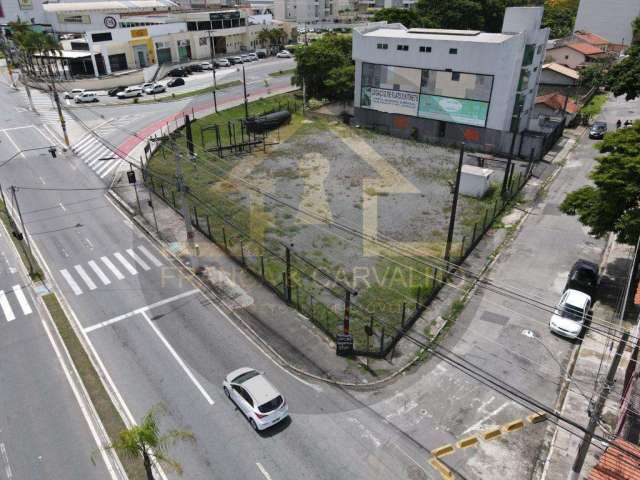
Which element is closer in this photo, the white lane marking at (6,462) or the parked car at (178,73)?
the white lane marking at (6,462)

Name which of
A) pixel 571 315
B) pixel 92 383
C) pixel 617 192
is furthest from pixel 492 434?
pixel 92 383

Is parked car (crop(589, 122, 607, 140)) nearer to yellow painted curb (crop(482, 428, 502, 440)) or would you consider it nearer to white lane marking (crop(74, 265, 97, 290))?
yellow painted curb (crop(482, 428, 502, 440))

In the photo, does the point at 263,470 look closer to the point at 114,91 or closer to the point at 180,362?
the point at 180,362

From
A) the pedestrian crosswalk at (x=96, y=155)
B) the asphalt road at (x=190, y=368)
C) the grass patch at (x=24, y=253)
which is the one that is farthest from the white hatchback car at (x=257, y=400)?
the pedestrian crosswalk at (x=96, y=155)

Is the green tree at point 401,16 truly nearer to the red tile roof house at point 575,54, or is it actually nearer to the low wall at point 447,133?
the red tile roof house at point 575,54

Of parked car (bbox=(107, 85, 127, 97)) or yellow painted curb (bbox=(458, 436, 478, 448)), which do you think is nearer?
yellow painted curb (bbox=(458, 436, 478, 448))

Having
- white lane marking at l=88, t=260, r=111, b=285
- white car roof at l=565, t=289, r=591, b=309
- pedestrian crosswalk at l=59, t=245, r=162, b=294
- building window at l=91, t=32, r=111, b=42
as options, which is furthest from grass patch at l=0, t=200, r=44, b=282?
building window at l=91, t=32, r=111, b=42
